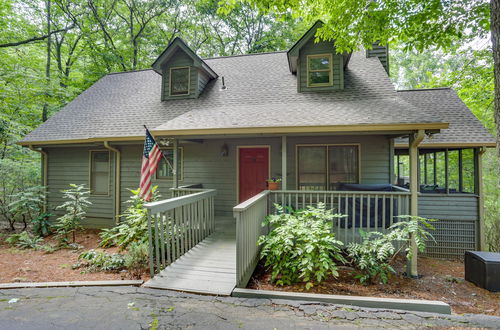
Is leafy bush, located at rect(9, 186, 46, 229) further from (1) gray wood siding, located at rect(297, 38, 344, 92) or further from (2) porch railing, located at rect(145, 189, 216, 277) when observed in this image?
(1) gray wood siding, located at rect(297, 38, 344, 92)

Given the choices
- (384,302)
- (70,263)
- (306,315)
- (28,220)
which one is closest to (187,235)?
(70,263)

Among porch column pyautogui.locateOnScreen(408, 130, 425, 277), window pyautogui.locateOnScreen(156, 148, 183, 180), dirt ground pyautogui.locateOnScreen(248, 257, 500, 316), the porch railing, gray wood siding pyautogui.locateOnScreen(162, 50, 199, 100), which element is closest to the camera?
dirt ground pyautogui.locateOnScreen(248, 257, 500, 316)

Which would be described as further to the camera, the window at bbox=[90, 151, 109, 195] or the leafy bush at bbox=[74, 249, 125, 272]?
the window at bbox=[90, 151, 109, 195]

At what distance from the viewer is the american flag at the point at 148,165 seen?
4.77 meters

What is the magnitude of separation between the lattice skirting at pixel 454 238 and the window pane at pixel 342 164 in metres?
2.98

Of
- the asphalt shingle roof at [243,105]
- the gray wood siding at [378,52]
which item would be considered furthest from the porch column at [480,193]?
the gray wood siding at [378,52]

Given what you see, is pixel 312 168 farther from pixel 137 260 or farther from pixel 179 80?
pixel 179 80

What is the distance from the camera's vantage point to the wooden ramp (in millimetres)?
3436

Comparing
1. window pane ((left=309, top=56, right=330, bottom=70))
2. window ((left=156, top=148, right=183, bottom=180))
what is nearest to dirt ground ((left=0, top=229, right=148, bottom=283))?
window ((left=156, top=148, right=183, bottom=180))

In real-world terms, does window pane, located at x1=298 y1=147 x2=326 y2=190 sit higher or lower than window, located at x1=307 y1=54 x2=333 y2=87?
lower

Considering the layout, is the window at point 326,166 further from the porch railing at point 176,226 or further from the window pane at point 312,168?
the porch railing at point 176,226

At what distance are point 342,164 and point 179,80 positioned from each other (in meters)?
5.94

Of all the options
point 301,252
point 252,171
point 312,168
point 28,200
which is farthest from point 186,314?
point 28,200

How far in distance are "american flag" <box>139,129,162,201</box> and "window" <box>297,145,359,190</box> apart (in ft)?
12.2
